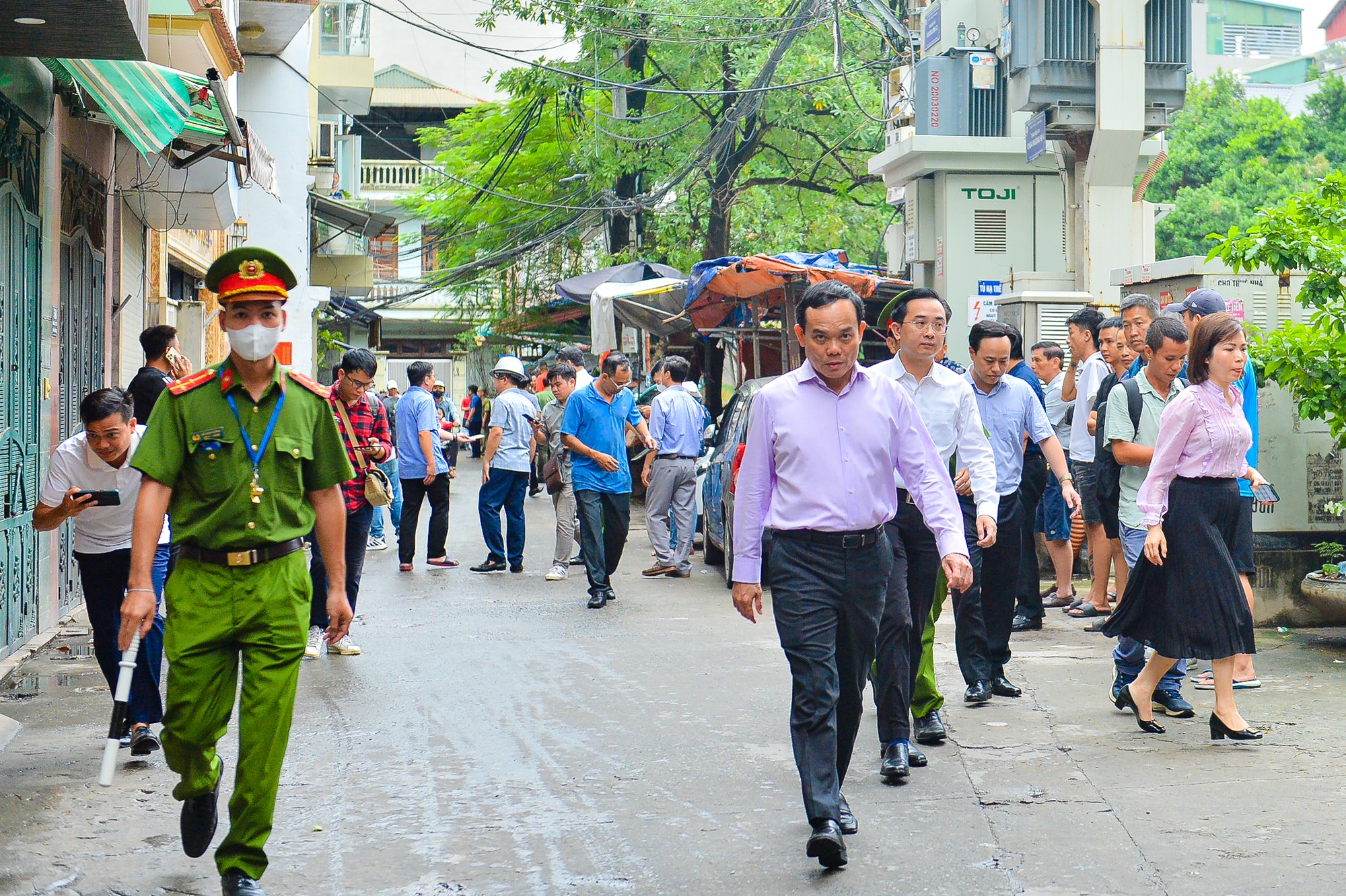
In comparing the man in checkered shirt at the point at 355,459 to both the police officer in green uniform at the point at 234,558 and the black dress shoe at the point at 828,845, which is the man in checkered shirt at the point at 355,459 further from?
the black dress shoe at the point at 828,845

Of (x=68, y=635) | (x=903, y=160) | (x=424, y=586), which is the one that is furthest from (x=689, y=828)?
(x=903, y=160)

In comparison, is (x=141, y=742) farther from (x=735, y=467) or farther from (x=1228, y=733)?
(x=735, y=467)

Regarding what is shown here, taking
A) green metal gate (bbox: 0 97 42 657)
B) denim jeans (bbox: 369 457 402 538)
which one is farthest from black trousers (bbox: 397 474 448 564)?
green metal gate (bbox: 0 97 42 657)

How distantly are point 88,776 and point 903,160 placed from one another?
517 inches

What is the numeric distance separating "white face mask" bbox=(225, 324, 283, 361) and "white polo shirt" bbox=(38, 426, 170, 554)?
1.83 meters

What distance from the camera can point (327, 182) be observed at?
29750 mm

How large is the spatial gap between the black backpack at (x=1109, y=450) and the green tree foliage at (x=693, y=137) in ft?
40.9

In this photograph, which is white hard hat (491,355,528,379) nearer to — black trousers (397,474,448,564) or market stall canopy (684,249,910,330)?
black trousers (397,474,448,564)

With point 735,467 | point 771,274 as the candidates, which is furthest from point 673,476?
point 771,274

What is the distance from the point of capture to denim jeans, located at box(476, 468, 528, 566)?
13352 mm

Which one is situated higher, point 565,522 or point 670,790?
point 565,522

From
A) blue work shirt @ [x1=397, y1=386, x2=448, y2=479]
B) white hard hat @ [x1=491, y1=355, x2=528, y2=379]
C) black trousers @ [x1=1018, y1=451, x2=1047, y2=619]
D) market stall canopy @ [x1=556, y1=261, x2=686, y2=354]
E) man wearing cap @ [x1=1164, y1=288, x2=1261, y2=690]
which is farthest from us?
market stall canopy @ [x1=556, y1=261, x2=686, y2=354]

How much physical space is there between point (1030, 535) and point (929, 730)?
3351mm

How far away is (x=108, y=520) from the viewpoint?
6.15m
